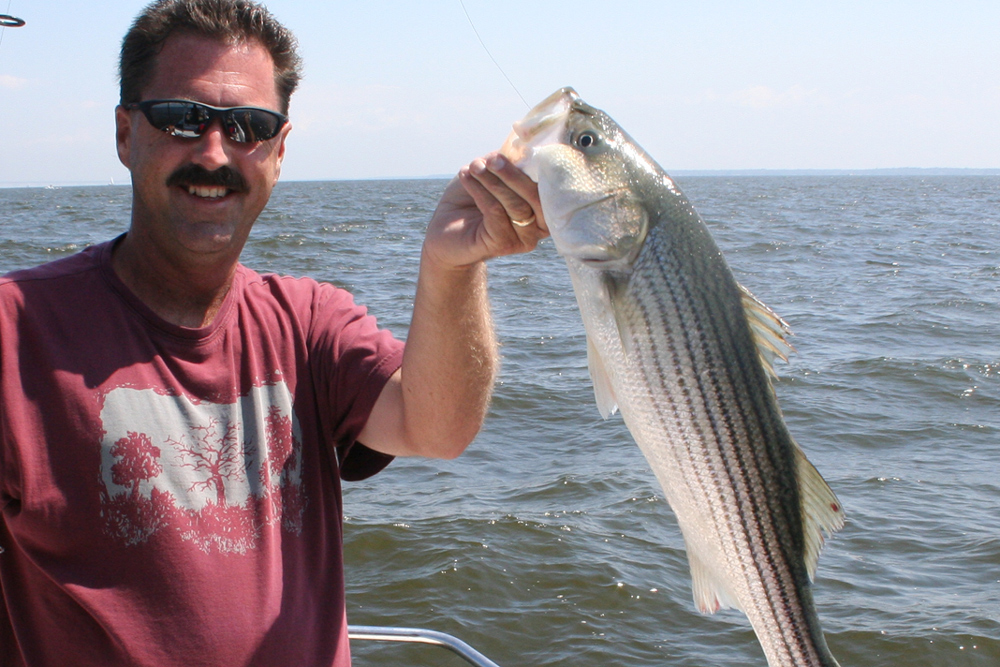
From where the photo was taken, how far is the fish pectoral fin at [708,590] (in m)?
2.41

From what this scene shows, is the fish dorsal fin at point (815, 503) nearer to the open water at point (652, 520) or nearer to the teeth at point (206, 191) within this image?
the teeth at point (206, 191)

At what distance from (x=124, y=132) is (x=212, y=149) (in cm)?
36

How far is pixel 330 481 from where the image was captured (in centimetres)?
281

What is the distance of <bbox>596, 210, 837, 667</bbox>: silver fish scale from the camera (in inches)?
88.9

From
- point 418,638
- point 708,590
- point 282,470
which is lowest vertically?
point 418,638

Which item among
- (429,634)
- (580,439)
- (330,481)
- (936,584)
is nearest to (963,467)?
(936,584)

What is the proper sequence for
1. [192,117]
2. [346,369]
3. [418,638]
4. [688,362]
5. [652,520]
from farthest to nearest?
[652,520] → [418,638] → [346,369] → [192,117] → [688,362]

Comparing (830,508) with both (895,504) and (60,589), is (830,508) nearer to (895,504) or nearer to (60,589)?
(60,589)

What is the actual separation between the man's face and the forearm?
2.05 ft

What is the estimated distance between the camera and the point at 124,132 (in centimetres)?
277

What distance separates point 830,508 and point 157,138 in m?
2.21

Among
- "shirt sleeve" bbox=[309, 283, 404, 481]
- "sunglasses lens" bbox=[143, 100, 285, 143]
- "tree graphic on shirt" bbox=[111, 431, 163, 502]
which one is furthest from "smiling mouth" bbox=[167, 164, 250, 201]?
"tree graphic on shirt" bbox=[111, 431, 163, 502]

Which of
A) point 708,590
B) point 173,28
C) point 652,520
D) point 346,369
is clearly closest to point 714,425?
point 708,590

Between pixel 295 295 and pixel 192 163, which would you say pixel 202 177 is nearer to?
pixel 192 163
